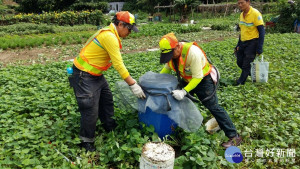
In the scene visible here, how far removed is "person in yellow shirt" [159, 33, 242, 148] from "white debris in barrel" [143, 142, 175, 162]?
0.57m

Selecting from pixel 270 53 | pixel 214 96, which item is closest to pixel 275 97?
pixel 214 96

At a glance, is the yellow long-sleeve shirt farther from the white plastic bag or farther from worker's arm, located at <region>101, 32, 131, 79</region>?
the white plastic bag

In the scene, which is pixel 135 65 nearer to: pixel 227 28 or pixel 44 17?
pixel 227 28

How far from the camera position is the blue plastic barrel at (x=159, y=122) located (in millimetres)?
2809

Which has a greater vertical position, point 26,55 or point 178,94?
→ point 178,94

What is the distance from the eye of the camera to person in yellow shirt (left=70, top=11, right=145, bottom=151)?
2557mm

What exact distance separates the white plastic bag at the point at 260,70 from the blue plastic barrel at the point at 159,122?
109 inches

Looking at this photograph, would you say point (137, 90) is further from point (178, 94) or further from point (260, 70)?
point (260, 70)

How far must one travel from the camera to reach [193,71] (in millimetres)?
2666

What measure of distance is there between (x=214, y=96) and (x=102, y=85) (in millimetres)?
1378

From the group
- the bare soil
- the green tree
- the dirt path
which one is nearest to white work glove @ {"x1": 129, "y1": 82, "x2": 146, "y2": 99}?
the dirt path

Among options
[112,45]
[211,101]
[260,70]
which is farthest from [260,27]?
[112,45]

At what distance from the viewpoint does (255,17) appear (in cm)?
457

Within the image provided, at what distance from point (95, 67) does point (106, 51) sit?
0.73ft
